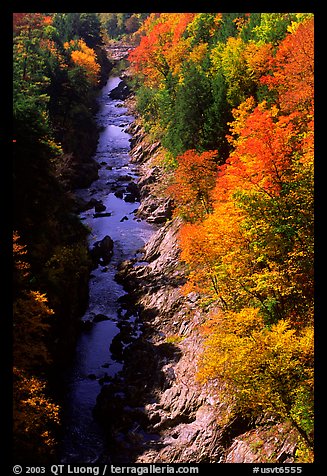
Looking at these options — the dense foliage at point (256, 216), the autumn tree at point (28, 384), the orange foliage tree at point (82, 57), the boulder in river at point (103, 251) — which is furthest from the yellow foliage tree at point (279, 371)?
the orange foliage tree at point (82, 57)

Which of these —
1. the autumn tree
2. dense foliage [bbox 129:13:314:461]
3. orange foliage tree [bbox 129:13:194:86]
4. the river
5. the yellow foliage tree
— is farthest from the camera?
Answer: orange foliage tree [bbox 129:13:194:86]

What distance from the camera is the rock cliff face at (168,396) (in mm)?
22312

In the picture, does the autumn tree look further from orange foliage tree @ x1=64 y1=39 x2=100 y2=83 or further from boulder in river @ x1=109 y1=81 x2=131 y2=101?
boulder in river @ x1=109 y1=81 x2=131 y2=101

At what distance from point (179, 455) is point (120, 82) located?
10248cm

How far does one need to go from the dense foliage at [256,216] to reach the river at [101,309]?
331 inches

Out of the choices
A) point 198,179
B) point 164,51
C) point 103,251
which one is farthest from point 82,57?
point 198,179

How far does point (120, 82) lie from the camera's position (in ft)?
362

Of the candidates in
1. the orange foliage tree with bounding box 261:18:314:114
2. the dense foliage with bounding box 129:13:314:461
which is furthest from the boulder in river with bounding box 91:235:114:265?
the orange foliage tree with bounding box 261:18:314:114

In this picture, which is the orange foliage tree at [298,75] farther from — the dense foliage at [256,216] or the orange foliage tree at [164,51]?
the orange foliage tree at [164,51]

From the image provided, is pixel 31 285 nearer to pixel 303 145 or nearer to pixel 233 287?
pixel 233 287

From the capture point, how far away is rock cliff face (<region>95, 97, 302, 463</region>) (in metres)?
22.3

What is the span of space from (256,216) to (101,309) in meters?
21.6

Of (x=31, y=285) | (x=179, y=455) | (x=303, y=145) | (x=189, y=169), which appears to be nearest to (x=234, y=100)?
(x=189, y=169)

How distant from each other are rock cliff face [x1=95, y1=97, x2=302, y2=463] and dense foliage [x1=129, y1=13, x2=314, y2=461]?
58.2 inches
